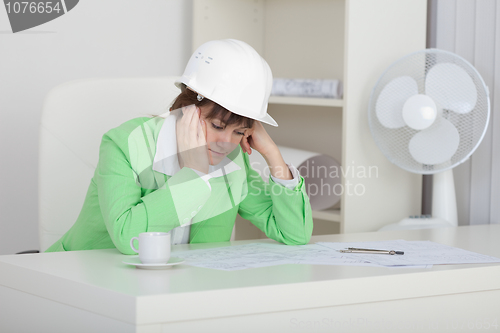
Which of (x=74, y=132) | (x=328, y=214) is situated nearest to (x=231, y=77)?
(x=74, y=132)

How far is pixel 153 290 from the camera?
859 millimetres

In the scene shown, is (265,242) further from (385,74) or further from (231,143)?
(385,74)

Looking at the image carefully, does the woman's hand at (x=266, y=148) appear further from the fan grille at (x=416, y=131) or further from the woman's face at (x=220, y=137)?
the fan grille at (x=416, y=131)

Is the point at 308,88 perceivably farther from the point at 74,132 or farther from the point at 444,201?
the point at 74,132

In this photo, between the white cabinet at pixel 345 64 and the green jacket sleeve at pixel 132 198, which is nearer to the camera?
the green jacket sleeve at pixel 132 198

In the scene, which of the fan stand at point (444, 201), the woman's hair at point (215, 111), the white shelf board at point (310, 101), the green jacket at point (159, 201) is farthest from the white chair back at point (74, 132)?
the fan stand at point (444, 201)

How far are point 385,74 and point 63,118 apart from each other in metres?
1.02

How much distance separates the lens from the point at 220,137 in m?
1.36

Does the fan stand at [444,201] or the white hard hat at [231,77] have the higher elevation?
the white hard hat at [231,77]

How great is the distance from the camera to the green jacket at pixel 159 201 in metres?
1.24

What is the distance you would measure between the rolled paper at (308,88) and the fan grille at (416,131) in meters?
0.20

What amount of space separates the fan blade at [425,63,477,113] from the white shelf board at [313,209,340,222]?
54 centimetres

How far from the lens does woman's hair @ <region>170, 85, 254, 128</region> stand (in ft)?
4.40

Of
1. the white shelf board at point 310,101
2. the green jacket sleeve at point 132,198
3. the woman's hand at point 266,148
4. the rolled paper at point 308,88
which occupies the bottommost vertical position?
the green jacket sleeve at point 132,198
